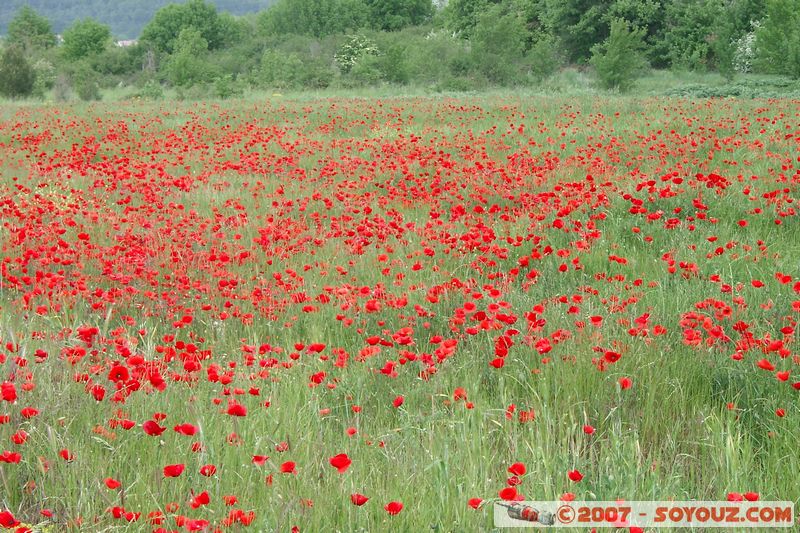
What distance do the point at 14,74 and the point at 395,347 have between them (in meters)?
31.1

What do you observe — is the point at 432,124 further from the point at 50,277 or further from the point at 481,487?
the point at 481,487

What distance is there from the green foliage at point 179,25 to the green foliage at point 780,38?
208 ft

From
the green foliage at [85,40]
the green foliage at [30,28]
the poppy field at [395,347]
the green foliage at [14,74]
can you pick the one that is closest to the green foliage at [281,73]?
the green foliage at [14,74]

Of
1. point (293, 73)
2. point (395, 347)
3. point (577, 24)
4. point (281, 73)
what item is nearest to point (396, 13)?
point (577, 24)

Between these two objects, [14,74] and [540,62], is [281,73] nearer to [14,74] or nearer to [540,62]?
[14,74]

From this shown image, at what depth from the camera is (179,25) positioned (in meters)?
80.4

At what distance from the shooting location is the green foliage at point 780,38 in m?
26.8

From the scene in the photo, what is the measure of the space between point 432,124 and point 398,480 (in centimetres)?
1274

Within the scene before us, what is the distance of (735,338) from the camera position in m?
3.41

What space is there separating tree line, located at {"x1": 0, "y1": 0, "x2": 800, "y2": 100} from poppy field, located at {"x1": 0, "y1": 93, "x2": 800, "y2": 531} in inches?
841

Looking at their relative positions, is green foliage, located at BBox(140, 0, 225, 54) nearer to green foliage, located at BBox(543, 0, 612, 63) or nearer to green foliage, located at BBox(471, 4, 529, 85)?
green foliage, located at BBox(543, 0, 612, 63)

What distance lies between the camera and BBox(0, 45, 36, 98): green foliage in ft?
95.6

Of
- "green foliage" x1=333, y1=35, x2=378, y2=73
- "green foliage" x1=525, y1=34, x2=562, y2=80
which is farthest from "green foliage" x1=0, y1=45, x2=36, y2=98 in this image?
"green foliage" x1=333, y1=35, x2=378, y2=73

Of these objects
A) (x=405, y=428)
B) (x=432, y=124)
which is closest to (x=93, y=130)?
(x=432, y=124)
